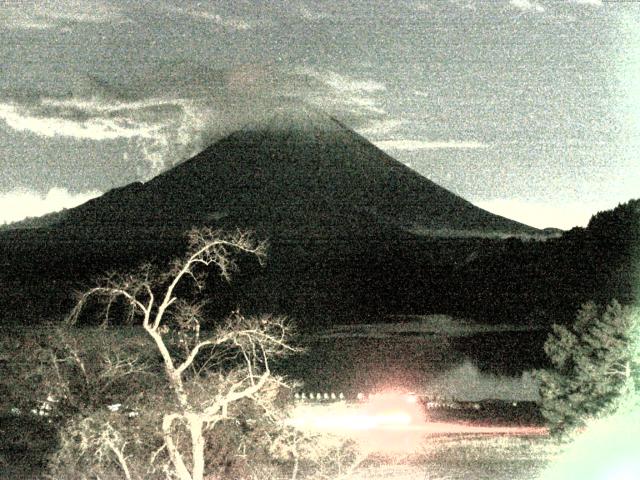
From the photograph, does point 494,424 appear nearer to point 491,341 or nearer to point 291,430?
point 291,430

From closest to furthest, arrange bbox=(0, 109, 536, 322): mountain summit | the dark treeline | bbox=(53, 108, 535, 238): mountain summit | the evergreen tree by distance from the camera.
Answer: the evergreen tree < the dark treeline < bbox=(0, 109, 536, 322): mountain summit < bbox=(53, 108, 535, 238): mountain summit

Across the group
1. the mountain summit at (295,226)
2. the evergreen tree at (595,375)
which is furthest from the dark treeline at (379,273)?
the evergreen tree at (595,375)

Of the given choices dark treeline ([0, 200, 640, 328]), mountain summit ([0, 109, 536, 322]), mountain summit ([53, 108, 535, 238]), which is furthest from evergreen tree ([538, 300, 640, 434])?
mountain summit ([53, 108, 535, 238])

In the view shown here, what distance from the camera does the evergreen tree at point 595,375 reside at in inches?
690

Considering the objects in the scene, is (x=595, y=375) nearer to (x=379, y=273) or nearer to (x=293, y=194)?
(x=379, y=273)

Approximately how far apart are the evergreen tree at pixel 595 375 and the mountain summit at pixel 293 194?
84924mm

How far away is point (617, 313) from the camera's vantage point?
61.1 ft

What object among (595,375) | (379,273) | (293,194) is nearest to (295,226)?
(293,194)

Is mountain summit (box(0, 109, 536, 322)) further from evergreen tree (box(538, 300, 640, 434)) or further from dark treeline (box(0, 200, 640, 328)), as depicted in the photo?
evergreen tree (box(538, 300, 640, 434))

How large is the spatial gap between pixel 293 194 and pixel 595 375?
112 meters

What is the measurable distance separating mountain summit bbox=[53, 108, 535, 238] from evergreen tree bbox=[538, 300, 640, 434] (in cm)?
8492

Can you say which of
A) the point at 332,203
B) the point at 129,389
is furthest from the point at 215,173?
the point at 129,389

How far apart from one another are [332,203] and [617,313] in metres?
105

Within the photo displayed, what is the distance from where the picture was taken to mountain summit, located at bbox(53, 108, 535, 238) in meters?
113
